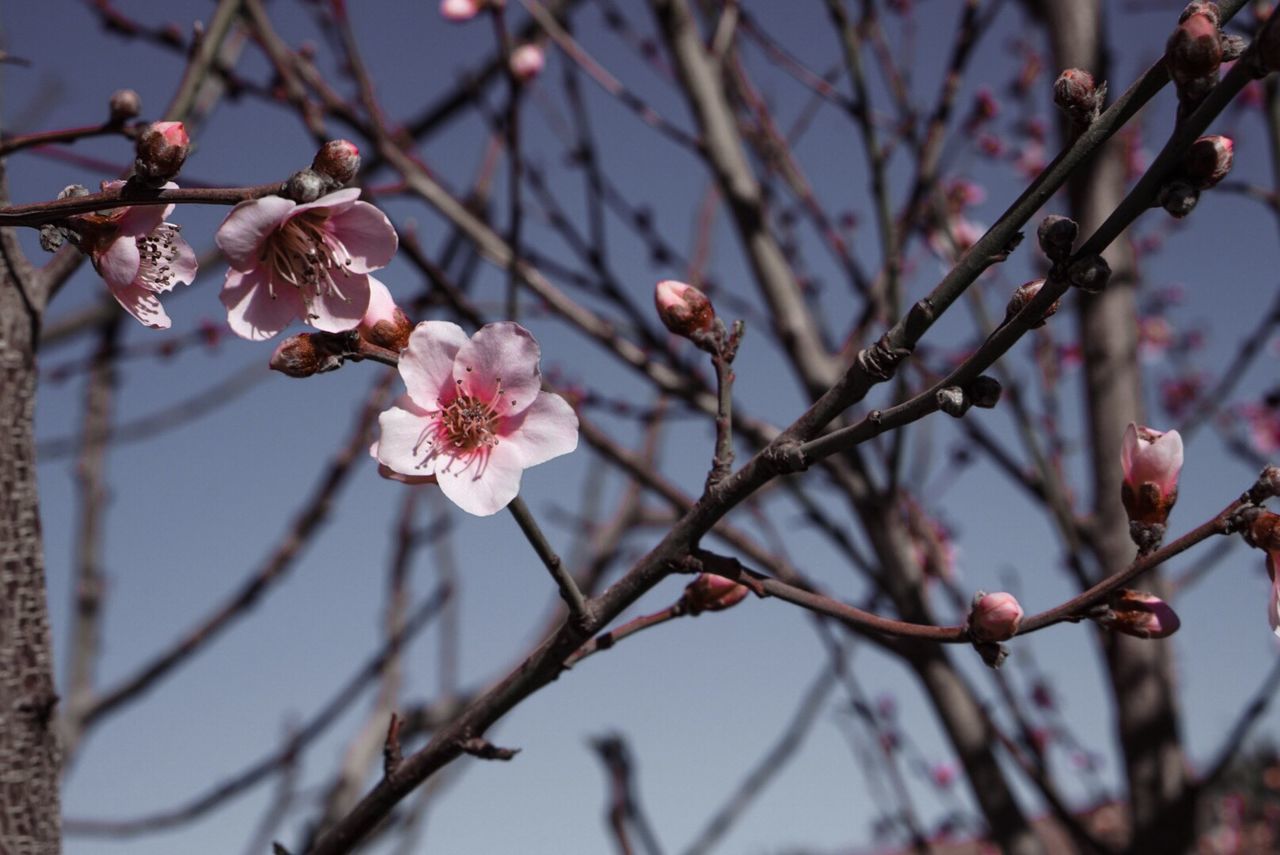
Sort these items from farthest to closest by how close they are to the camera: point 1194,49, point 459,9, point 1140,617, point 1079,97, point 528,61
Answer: point 528,61, point 459,9, point 1140,617, point 1079,97, point 1194,49

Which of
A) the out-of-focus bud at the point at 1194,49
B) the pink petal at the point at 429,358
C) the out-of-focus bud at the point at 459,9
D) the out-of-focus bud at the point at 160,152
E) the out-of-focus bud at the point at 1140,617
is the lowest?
the out-of-focus bud at the point at 1140,617

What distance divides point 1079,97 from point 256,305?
31.3 inches

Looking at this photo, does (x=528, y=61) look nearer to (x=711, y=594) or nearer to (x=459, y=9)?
(x=459, y=9)

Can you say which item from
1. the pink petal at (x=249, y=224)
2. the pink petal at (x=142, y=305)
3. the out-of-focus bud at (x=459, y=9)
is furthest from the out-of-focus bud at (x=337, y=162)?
the out-of-focus bud at (x=459, y=9)

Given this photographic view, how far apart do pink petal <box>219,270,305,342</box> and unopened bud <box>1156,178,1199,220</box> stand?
771 millimetres

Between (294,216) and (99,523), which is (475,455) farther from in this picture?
(99,523)

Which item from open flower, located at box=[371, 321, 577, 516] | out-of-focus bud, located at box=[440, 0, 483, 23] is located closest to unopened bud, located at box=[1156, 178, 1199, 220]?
open flower, located at box=[371, 321, 577, 516]

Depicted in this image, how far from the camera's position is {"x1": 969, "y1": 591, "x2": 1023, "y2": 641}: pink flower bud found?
938 millimetres

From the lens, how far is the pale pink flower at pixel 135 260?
1004 millimetres

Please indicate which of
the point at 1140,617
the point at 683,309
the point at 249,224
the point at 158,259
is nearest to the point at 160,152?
the point at 249,224

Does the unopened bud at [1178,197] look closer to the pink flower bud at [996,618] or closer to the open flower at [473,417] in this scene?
the pink flower bud at [996,618]

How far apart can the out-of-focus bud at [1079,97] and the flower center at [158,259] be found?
0.87m

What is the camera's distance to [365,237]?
1042 mm

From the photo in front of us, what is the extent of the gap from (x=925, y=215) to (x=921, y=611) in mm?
1400
